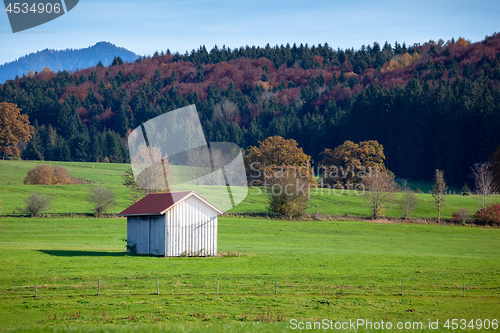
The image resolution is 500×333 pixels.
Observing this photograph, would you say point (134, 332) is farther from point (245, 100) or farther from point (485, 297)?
point (245, 100)

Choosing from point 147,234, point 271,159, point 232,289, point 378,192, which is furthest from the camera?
point 271,159

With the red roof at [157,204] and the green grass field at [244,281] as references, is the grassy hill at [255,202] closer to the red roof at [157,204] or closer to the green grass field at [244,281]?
the green grass field at [244,281]

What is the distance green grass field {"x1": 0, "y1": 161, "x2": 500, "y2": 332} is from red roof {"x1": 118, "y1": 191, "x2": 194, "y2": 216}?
10.3 ft

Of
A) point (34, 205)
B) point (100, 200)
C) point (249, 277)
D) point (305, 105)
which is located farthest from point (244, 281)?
point (305, 105)

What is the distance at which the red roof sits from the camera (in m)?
36.2

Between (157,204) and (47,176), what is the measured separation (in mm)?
51472

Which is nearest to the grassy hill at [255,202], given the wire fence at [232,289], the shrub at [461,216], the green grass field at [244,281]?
the shrub at [461,216]

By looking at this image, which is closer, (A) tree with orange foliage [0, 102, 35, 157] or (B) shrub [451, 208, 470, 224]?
(B) shrub [451, 208, 470, 224]

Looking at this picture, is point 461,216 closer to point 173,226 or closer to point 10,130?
point 173,226

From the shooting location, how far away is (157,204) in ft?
123


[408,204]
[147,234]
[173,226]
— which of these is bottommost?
→ [408,204]

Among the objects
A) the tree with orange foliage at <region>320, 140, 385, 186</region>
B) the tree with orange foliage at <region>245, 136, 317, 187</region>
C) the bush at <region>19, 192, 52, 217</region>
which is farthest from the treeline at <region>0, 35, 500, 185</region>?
the bush at <region>19, 192, 52, 217</region>

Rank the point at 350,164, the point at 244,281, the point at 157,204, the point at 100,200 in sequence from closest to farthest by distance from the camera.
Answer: the point at 244,281 < the point at 157,204 < the point at 100,200 < the point at 350,164

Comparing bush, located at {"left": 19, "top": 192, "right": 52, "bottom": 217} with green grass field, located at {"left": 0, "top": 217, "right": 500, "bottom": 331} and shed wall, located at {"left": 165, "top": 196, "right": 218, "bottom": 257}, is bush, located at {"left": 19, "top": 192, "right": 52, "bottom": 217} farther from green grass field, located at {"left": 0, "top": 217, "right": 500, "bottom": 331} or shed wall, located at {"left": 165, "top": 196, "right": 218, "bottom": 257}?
shed wall, located at {"left": 165, "top": 196, "right": 218, "bottom": 257}
